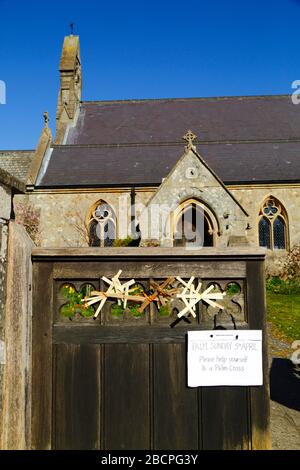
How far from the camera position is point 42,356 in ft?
10.5

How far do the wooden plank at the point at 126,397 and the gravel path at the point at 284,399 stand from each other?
2342 mm

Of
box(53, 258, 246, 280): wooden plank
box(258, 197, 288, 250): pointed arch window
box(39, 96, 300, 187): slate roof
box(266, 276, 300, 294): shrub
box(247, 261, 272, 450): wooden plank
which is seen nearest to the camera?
box(247, 261, 272, 450): wooden plank

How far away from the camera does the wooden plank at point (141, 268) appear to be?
10.7ft

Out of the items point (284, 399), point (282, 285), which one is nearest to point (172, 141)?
point (282, 285)

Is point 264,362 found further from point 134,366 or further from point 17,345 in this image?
point 17,345

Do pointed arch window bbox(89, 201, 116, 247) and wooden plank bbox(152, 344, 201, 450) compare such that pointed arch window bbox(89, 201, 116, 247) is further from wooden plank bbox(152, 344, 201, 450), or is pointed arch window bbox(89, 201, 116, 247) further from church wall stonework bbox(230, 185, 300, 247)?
wooden plank bbox(152, 344, 201, 450)

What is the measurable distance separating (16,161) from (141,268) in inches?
952

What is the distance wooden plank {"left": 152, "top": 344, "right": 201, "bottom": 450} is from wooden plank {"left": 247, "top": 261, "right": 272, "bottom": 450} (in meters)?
0.41

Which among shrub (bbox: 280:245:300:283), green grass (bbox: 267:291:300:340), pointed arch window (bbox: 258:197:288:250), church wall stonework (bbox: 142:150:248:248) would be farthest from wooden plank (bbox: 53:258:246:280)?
pointed arch window (bbox: 258:197:288:250)

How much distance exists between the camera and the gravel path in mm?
5086

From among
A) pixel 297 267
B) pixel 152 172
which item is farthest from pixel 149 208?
pixel 297 267

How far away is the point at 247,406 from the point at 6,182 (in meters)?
2.31

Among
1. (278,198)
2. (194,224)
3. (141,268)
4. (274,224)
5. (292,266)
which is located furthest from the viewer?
(274,224)
